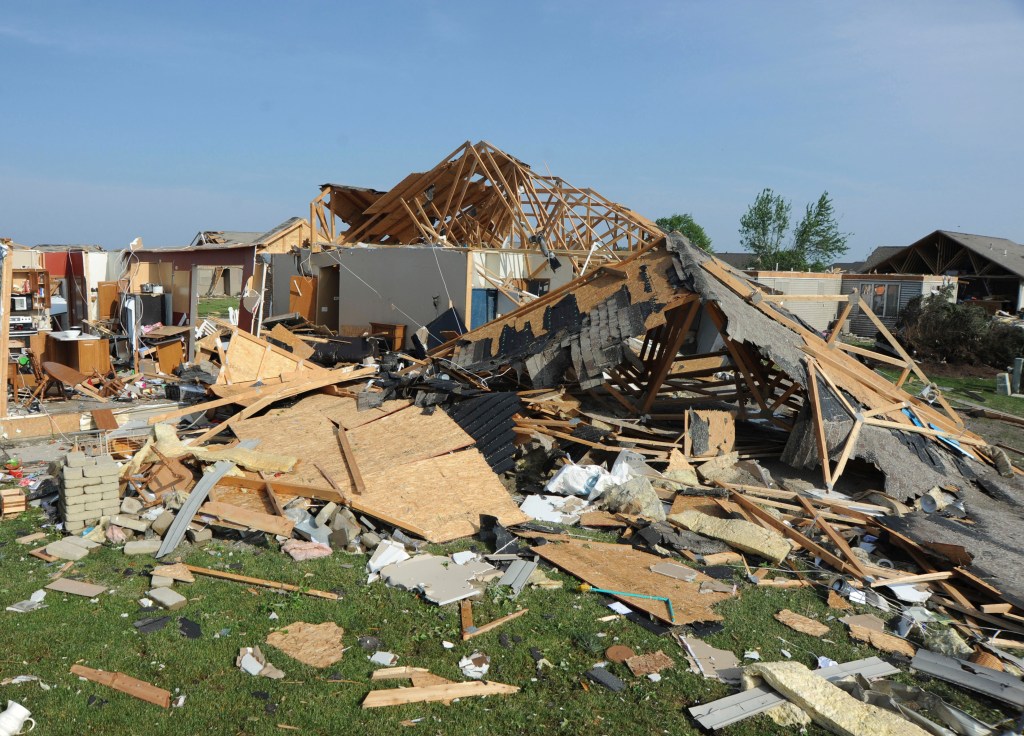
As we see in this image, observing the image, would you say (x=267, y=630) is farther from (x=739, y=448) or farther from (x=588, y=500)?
(x=739, y=448)

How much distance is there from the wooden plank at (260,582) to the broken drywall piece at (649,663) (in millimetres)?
2677

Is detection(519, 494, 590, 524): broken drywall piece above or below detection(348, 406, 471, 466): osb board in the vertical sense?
below

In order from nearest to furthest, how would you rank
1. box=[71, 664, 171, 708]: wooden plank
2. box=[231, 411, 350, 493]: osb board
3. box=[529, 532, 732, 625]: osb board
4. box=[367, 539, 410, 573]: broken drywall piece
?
box=[71, 664, 171, 708]: wooden plank → box=[529, 532, 732, 625]: osb board → box=[367, 539, 410, 573]: broken drywall piece → box=[231, 411, 350, 493]: osb board

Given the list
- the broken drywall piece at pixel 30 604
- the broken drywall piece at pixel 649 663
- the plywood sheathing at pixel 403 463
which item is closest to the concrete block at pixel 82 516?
the broken drywall piece at pixel 30 604

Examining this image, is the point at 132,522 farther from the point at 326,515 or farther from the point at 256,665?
the point at 256,665

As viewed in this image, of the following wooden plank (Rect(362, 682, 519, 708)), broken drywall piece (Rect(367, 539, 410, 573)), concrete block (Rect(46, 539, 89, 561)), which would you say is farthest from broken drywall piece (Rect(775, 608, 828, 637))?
concrete block (Rect(46, 539, 89, 561))

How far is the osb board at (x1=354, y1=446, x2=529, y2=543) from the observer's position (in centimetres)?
808

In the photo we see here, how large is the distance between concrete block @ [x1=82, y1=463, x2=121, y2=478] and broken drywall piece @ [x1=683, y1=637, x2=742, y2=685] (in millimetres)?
6200

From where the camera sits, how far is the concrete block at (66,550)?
280 inches

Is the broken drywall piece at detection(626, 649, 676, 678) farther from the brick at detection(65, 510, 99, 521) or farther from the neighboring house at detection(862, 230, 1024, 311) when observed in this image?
the neighboring house at detection(862, 230, 1024, 311)

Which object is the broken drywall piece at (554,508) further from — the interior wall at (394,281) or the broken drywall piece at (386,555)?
the interior wall at (394,281)

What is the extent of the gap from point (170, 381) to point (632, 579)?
13.0 meters

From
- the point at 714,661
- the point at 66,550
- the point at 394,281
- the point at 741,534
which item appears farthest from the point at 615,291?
the point at 394,281

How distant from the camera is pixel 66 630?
18.8 ft
